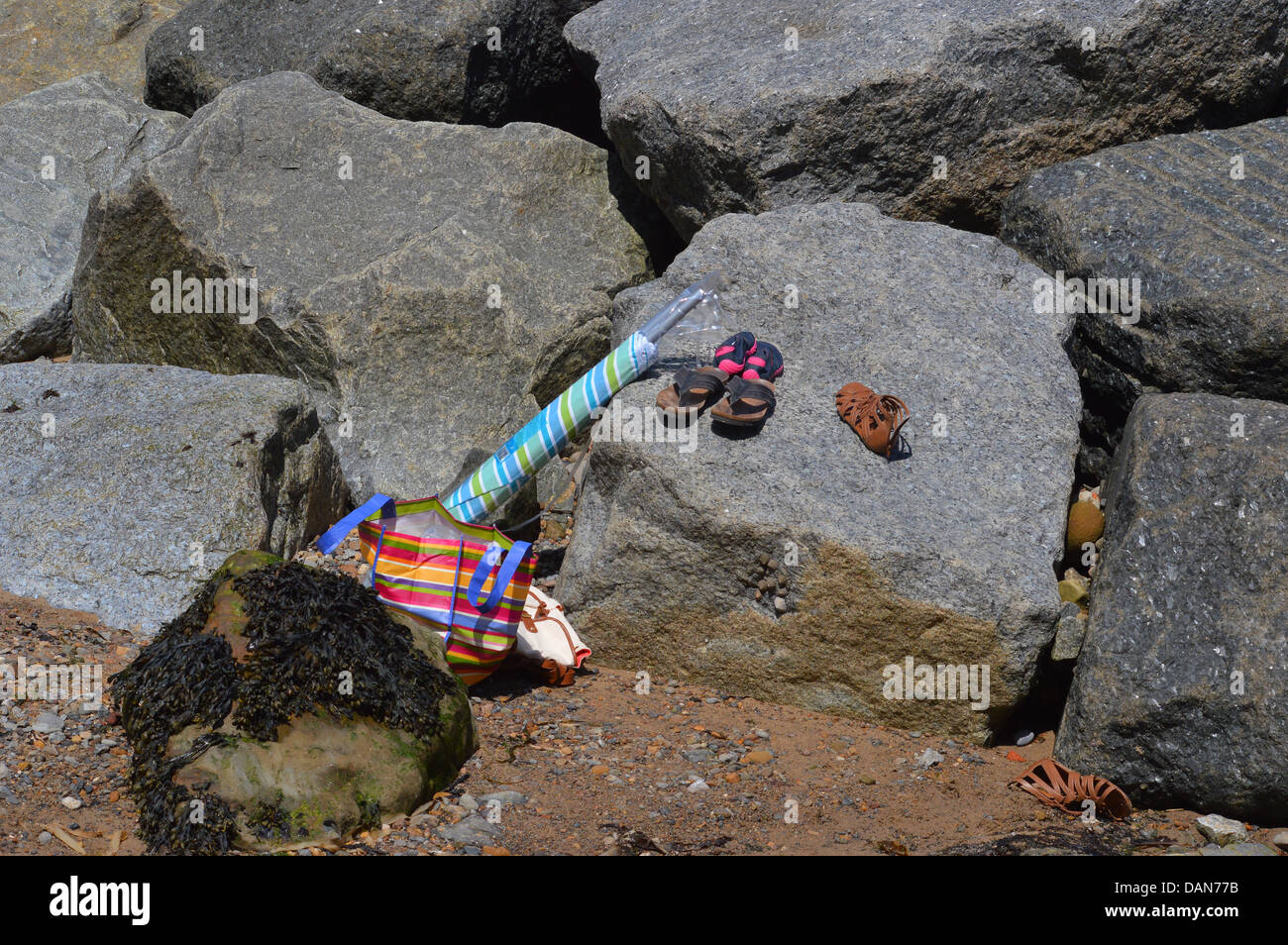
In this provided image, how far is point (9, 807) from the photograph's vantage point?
365cm

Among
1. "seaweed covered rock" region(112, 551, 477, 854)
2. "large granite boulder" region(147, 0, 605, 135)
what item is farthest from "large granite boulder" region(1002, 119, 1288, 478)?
"seaweed covered rock" region(112, 551, 477, 854)

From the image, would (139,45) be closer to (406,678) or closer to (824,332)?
(824,332)

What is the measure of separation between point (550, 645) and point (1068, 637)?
193cm

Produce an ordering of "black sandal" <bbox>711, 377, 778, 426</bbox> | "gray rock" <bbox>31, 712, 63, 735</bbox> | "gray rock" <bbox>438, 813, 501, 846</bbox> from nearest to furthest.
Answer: "gray rock" <bbox>438, 813, 501, 846</bbox>
"gray rock" <bbox>31, 712, 63, 735</bbox>
"black sandal" <bbox>711, 377, 778, 426</bbox>

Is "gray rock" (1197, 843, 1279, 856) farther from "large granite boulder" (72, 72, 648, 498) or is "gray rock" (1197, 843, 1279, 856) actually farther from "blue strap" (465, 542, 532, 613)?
"large granite boulder" (72, 72, 648, 498)

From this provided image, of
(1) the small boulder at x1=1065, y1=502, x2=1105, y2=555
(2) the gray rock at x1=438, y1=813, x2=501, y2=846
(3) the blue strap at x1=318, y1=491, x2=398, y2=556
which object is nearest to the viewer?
(2) the gray rock at x1=438, y1=813, x2=501, y2=846

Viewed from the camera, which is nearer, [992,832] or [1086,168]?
[992,832]

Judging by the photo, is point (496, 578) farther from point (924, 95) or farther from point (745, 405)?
point (924, 95)

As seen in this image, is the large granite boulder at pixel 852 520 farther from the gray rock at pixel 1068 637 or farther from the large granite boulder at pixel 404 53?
the large granite boulder at pixel 404 53

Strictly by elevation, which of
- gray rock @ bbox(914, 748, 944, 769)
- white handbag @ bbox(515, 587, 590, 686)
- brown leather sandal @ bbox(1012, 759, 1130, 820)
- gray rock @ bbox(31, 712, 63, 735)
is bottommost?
brown leather sandal @ bbox(1012, 759, 1130, 820)

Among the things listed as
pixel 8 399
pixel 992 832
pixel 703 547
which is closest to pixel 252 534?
pixel 8 399

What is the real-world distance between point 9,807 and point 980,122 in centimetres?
502

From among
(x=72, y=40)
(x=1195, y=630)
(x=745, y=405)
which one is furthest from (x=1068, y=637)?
(x=72, y=40)

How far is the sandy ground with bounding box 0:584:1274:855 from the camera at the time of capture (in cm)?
374
